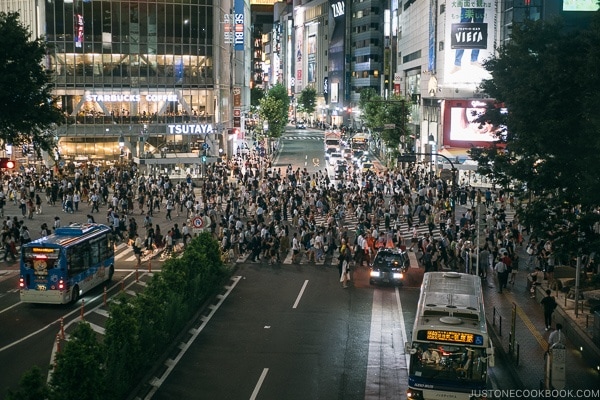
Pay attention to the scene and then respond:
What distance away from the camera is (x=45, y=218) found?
4622 centimetres

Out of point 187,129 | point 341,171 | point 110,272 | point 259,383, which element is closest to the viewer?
point 259,383

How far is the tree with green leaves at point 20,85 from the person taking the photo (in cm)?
3184

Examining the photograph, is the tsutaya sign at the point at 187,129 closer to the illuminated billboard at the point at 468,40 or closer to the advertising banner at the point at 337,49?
the illuminated billboard at the point at 468,40

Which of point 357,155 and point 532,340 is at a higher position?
point 357,155

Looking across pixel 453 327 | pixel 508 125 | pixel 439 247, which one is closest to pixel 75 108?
pixel 439 247

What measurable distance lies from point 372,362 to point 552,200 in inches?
309

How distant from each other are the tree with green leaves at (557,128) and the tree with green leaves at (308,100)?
161 metres

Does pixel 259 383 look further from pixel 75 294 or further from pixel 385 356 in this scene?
pixel 75 294

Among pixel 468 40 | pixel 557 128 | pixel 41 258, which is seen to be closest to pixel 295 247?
pixel 41 258

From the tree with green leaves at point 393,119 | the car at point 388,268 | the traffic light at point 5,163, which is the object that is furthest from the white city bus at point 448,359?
the tree with green leaves at point 393,119

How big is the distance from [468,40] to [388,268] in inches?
1868

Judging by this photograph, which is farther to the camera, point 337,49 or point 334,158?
point 337,49

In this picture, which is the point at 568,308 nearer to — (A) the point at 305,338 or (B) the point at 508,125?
(B) the point at 508,125

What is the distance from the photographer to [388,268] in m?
30.4
